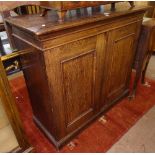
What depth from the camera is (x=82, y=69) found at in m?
1.24

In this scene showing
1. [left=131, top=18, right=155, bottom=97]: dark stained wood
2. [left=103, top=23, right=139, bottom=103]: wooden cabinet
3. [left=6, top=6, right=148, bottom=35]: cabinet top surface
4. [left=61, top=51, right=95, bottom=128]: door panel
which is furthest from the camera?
[left=131, top=18, right=155, bottom=97]: dark stained wood

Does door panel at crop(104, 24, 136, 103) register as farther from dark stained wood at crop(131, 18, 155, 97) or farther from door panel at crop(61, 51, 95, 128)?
door panel at crop(61, 51, 95, 128)

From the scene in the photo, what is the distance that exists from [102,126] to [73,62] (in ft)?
2.68

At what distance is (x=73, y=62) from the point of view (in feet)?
3.73

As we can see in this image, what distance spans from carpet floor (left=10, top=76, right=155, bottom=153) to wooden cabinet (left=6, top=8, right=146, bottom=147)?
0.09 m

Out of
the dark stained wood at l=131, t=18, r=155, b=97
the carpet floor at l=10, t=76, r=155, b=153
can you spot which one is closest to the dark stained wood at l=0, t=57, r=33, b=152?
the carpet floor at l=10, t=76, r=155, b=153

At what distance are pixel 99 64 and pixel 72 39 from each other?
0.40 meters

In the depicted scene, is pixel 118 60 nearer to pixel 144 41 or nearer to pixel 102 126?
pixel 144 41

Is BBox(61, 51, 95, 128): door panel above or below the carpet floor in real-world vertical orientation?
above

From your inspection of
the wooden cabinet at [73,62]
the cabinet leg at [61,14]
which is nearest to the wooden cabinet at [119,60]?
the wooden cabinet at [73,62]

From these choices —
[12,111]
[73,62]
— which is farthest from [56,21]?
[12,111]

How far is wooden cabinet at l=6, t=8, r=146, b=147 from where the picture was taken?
38.8 inches

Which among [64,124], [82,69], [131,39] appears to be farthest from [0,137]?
[131,39]

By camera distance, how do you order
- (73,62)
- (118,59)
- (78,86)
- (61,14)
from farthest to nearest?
(118,59) → (78,86) → (73,62) → (61,14)
